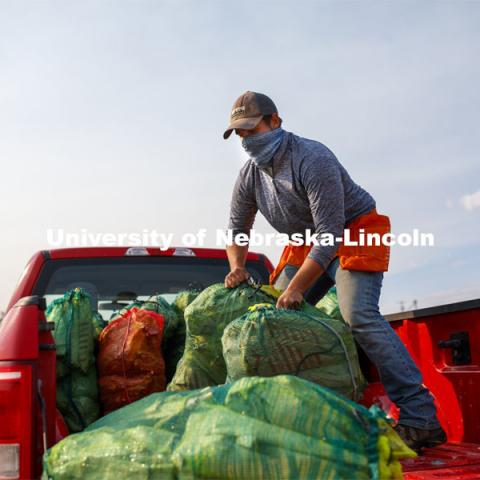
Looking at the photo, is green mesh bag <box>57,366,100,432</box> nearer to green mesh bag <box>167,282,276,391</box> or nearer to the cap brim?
green mesh bag <box>167,282,276,391</box>

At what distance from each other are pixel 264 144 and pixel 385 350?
3.88 feet

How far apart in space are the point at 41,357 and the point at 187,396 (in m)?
0.66

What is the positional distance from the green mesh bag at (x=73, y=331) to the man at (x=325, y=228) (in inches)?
27.1

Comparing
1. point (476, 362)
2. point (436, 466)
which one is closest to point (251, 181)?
point (476, 362)

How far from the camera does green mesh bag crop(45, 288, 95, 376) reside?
9.82 ft

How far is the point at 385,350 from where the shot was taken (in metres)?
3.19

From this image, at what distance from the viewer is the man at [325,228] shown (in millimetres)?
3143

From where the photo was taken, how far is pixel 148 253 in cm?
436

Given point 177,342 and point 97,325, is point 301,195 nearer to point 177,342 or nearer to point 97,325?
point 177,342

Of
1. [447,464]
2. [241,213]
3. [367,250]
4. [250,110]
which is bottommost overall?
[447,464]

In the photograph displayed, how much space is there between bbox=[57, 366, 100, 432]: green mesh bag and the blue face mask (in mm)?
1340

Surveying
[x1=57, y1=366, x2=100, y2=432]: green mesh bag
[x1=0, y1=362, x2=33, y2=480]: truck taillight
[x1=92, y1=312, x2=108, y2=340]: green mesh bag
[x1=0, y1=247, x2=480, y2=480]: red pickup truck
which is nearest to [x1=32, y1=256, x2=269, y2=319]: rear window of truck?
[x1=0, y1=247, x2=480, y2=480]: red pickup truck

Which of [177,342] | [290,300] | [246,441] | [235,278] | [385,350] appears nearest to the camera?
[246,441]

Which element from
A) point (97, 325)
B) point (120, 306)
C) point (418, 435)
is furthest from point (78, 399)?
point (418, 435)
